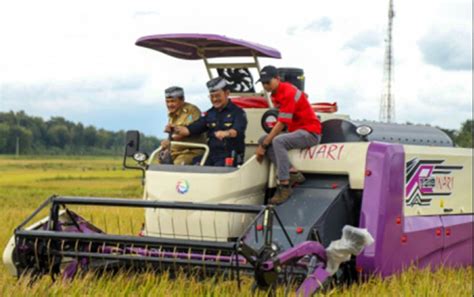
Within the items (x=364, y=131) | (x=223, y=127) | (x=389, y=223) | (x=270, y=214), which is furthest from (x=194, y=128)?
(x=270, y=214)

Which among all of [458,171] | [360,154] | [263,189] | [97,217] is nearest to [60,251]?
[263,189]

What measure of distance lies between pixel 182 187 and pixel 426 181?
2817 millimetres

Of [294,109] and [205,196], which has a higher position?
[294,109]

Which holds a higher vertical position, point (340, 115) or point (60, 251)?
point (340, 115)

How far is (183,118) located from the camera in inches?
356

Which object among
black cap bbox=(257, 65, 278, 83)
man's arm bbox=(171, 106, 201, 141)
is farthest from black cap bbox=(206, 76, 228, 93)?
black cap bbox=(257, 65, 278, 83)

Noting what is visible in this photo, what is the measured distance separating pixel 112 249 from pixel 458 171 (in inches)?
177

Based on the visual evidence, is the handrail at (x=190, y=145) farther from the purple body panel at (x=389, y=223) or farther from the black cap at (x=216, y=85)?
the purple body panel at (x=389, y=223)

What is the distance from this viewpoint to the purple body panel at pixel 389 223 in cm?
799

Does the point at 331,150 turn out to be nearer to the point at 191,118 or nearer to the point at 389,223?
the point at 389,223

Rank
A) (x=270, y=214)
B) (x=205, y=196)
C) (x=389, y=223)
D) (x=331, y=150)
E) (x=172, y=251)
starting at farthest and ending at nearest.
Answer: (x=331, y=150)
(x=389, y=223)
(x=205, y=196)
(x=172, y=251)
(x=270, y=214)

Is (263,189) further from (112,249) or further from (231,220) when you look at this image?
(112,249)

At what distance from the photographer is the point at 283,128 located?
8.37 metres

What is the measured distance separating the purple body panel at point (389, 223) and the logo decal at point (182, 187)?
1766 mm
